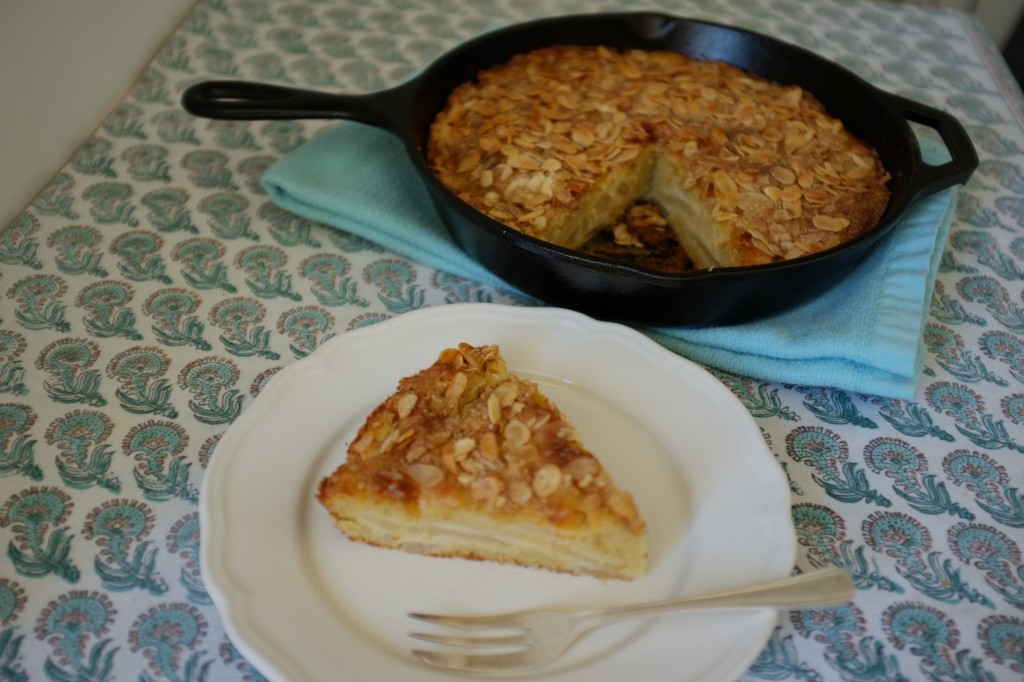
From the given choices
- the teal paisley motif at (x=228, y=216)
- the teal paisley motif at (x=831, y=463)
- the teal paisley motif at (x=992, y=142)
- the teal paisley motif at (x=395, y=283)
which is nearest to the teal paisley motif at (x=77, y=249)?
the teal paisley motif at (x=228, y=216)

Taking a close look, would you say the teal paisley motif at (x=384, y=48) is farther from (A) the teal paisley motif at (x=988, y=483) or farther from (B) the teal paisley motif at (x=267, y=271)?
(A) the teal paisley motif at (x=988, y=483)

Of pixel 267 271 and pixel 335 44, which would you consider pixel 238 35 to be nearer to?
pixel 335 44

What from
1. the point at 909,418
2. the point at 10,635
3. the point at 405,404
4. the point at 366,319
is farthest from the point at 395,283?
the point at 909,418

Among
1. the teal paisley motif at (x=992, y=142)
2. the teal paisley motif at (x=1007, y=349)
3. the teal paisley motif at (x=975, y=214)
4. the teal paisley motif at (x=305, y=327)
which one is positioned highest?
the teal paisley motif at (x=992, y=142)

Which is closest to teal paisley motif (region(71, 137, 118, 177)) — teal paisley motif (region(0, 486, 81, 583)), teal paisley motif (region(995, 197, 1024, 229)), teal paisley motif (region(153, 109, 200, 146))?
teal paisley motif (region(153, 109, 200, 146))

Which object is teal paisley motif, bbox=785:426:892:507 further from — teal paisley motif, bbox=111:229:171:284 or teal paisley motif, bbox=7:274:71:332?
teal paisley motif, bbox=7:274:71:332

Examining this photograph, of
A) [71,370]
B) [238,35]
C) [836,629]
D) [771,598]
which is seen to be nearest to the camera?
[771,598]
